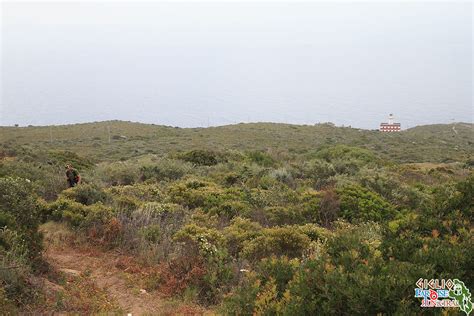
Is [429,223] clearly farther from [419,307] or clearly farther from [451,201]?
[419,307]

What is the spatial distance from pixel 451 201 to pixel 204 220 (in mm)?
5068

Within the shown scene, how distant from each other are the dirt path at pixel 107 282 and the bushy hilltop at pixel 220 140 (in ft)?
90.9

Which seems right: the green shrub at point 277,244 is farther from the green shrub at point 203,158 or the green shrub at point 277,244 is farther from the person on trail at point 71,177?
the green shrub at point 203,158

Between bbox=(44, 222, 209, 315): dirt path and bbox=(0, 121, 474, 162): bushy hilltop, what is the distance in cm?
2769

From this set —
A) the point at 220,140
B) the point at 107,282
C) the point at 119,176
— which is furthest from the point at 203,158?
the point at 220,140

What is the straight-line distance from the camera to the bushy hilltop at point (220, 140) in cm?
3878

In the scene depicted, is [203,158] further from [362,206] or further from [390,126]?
[390,126]

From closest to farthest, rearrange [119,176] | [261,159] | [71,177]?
1. [71,177]
2. [119,176]
3. [261,159]

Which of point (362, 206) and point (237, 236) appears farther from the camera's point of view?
point (362, 206)

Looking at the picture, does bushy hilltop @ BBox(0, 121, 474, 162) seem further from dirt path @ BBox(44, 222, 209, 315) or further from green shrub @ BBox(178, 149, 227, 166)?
dirt path @ BBox(44, 222, 209, 315)

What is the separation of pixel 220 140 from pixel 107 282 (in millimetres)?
42137

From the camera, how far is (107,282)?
255 inches

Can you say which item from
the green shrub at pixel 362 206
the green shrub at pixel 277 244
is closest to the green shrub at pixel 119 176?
the green shrub at pixel 362 206

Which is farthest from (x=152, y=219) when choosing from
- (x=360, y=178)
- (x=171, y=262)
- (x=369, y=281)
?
(x=360, y=178)
